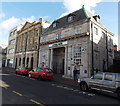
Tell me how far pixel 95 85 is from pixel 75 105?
146 inches

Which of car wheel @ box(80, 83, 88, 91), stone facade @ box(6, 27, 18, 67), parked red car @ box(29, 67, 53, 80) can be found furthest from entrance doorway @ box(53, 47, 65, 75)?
stone facade @ box(6, 27, 18, 67)

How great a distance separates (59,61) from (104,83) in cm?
1737

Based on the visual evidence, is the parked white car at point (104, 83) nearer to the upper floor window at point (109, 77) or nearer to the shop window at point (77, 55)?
the upper floor window at point (109, 77)

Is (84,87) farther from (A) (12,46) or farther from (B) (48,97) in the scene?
(A) (12,46)

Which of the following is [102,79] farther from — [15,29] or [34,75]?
[15,29]

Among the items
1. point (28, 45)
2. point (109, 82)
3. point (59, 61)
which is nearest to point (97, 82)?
point (109, 82)

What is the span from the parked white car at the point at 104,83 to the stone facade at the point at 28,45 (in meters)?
20.5

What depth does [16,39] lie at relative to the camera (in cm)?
4022

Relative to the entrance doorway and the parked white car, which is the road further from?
the entrance doorway

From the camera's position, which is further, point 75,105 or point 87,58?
point 87,58

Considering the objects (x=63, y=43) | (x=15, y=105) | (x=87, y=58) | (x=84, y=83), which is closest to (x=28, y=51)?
(x=63, y=43)

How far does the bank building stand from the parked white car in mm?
8028

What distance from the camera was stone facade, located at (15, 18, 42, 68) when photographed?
29.6 meters

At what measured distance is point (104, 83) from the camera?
8.18 m
